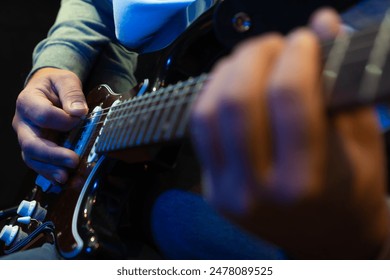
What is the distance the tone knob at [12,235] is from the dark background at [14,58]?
0.51m

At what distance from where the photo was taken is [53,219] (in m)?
0.65

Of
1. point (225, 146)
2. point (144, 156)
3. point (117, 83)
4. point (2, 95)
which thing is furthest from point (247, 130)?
point (2, 95)

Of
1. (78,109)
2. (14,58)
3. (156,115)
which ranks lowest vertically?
(14,58)

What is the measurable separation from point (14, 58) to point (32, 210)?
2.44 feet

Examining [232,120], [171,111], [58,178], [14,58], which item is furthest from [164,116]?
[14,58]

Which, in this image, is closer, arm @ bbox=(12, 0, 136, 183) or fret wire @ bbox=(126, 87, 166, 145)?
fret wire @ bbox=(126, 87, 166, 145)

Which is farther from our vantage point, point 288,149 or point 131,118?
point 131,118

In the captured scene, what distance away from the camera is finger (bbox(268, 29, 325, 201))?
27 cm

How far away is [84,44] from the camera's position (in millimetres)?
872

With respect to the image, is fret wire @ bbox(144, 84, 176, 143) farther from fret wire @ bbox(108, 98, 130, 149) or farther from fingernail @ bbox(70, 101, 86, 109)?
fingernail @ bbox(70, 101, 86, 109)

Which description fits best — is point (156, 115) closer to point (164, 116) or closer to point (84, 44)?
point (164, 116)

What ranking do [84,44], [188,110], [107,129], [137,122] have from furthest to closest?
[84,44], [107,129], [137,122], [188,110]

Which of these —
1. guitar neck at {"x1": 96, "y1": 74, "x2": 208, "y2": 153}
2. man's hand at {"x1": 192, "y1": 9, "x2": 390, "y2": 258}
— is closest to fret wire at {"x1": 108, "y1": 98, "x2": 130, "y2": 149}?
guitar neck at {"x1": 96, "y1": 74, "x2": 208, "y2": 153}

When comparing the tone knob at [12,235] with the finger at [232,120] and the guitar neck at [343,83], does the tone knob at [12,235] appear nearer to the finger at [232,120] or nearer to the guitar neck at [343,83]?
the guitar neck at [343,83]
